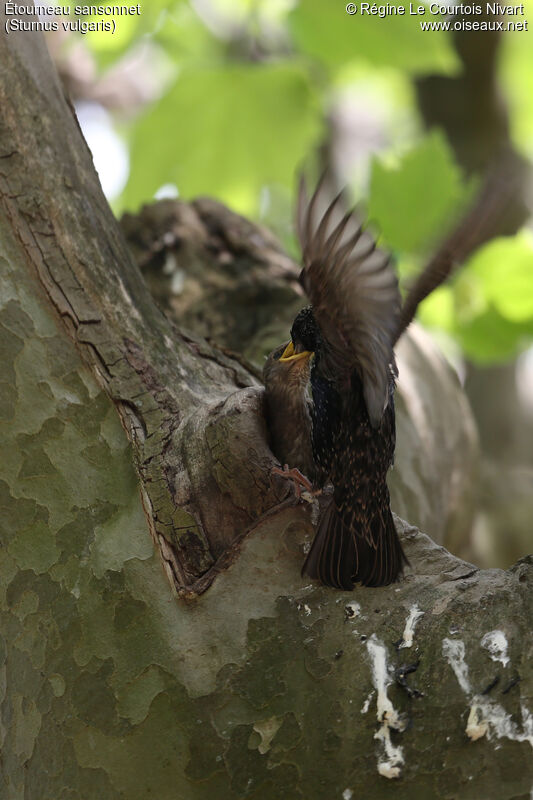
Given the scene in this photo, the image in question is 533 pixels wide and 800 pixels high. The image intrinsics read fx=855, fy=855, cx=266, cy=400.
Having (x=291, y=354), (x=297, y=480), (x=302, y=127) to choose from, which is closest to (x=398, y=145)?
(x=302, y=127)

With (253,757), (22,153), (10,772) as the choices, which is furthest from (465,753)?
(22,153)

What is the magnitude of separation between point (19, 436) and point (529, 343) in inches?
64.9

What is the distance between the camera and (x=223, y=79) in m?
2.97

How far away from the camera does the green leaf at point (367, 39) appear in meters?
2.46

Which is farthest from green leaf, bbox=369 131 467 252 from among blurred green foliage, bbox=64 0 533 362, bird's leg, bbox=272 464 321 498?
bird's leg, bbox=272 464 321 498

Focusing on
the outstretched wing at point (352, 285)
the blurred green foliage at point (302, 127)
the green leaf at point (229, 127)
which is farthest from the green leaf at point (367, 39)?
the outstretched wing at point (352, 285)

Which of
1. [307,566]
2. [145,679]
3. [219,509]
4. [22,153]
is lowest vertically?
[145,679]

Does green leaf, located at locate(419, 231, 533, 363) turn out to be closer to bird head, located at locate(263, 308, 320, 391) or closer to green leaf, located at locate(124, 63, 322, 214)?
bird head, located at locate(263, 308, 320, 391)

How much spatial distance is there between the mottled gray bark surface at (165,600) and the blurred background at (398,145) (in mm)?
629

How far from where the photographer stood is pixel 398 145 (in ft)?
11.3

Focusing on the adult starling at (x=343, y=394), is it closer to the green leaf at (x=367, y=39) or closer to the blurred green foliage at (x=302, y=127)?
the blurred green foliage at (x=302, y=127)

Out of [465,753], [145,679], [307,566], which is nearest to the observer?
[465,753]

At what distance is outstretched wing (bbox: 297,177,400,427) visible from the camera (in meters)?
1.53

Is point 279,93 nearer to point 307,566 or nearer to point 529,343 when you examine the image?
point 529,343
